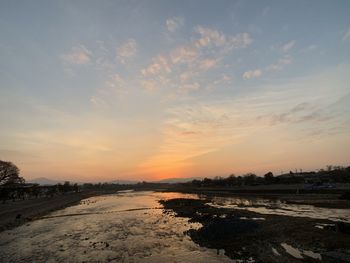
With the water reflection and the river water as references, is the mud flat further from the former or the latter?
the water reflection

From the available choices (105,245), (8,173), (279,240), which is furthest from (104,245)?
(8,173)

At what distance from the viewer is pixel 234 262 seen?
67.7 feet

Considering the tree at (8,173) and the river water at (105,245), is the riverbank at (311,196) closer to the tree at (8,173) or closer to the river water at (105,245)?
the river water at (105,245)

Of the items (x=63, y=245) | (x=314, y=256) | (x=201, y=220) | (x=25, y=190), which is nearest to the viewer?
(x=314, y=256)

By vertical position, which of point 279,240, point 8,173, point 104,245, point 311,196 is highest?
point 8,173

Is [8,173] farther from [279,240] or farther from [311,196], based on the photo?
[279,240]

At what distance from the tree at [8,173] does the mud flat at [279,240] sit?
7656 cm

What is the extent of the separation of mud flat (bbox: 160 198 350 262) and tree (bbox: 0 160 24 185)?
76561 mm

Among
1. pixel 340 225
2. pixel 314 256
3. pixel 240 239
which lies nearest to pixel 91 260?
pixel 240 239

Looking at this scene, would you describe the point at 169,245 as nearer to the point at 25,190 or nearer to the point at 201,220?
the point at 201,220

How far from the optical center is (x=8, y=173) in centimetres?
9269

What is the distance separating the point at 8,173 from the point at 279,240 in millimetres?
87864

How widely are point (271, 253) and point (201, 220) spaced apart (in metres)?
20.7

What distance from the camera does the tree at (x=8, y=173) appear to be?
9081 cm
